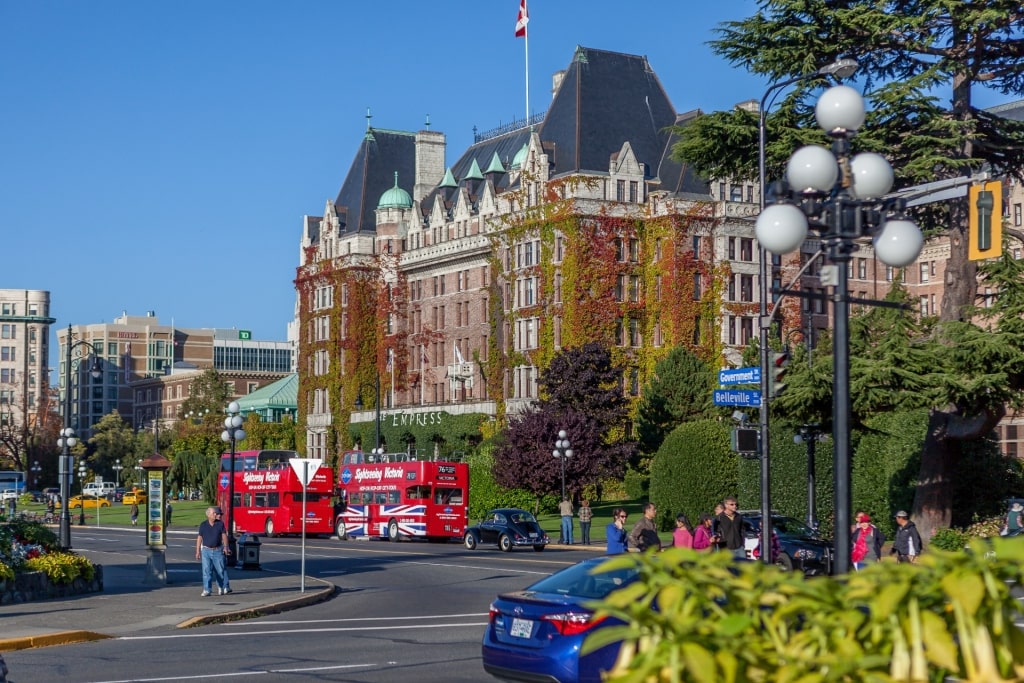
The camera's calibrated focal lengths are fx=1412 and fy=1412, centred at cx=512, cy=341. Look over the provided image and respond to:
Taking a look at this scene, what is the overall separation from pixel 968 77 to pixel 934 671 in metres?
33.2

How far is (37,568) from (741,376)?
47.2ft

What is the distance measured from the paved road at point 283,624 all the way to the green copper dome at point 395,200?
219 ft

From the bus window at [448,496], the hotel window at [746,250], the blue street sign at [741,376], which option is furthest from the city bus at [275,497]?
the blue street sign at [741,376]

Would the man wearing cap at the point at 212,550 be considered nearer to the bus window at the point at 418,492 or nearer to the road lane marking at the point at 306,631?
the road lane marking at the point at 306,631

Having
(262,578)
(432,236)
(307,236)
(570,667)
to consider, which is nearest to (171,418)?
(307,236)

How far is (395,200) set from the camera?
107375mm

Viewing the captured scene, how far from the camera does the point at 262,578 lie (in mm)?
34531

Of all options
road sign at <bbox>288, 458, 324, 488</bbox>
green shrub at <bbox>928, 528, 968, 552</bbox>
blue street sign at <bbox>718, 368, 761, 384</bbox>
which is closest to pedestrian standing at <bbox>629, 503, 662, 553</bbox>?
blue street sign at <bbox>718, 368, 761, 384</bbox>

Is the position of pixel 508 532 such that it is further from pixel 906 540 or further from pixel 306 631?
pixel 306 631

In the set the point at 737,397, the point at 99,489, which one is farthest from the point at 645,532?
the point at 99,489

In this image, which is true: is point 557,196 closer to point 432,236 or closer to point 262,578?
point 432,236

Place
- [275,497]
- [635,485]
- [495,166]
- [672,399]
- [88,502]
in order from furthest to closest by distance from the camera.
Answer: [88,502] → [495,166] → [635,485] → [672,399] → [275,497]

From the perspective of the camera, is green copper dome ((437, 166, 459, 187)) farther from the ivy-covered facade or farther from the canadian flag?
the canadian flag

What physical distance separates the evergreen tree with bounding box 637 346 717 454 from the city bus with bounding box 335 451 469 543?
16623 millimetres
